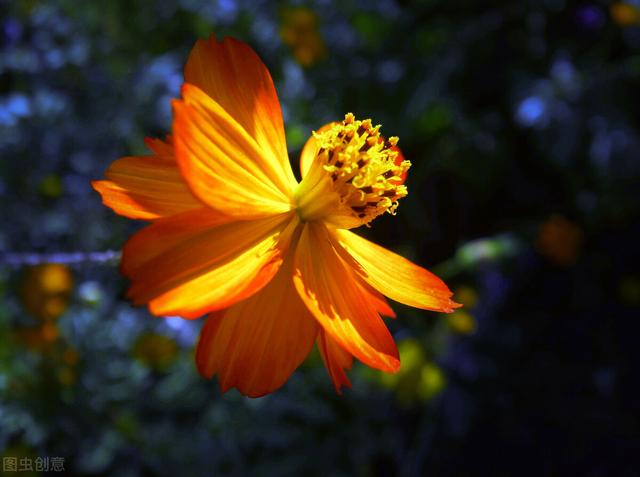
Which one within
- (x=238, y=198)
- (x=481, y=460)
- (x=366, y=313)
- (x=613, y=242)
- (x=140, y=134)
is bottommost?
(x=481, y=460)

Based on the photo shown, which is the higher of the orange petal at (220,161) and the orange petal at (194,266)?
the orange petal at (220,161)

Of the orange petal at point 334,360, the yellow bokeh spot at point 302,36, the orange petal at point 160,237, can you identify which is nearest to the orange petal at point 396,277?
the orange petal at point 334,360

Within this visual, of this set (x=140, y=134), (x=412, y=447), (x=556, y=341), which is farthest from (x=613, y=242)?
(x=140, y=134)

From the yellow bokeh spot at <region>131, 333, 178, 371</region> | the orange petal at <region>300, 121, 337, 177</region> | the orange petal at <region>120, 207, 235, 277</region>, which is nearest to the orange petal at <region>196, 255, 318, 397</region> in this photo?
the orange petal at <region>120, 207, 235, 277</region>

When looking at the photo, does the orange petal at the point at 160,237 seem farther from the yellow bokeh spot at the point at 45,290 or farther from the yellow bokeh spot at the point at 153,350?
the yellow bokeh spot at the point at 45,290

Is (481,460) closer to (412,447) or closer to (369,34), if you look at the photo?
(412,447)

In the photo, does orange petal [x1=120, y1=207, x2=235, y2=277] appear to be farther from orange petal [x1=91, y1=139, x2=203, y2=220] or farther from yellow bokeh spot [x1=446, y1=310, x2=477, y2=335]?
yellow bokeh spot [x1=446, y1=310, x2=477, y2=335]

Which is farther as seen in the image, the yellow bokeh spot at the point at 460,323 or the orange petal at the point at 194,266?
the yellow bokeh spot at the point at 460,323

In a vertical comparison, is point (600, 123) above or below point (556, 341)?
above
